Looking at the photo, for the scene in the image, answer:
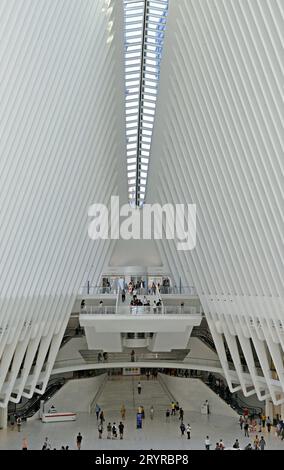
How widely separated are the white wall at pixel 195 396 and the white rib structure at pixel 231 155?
2.08 metres

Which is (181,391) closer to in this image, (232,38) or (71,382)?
(71,382)

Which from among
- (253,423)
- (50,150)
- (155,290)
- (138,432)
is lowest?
(138,432)

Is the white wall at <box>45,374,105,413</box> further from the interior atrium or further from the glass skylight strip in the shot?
the glass skylight strip

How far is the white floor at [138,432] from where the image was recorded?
25.2 metres

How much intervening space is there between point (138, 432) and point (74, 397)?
824 centimetres

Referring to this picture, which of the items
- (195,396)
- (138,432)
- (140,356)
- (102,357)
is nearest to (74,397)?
(102,357)

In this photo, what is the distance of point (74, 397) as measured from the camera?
35062mm

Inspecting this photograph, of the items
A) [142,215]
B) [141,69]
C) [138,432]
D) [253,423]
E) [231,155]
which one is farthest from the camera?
[142,215]

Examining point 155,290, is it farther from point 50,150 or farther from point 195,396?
point 50,150

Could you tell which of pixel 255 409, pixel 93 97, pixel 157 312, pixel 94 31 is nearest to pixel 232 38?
pixel 94 31

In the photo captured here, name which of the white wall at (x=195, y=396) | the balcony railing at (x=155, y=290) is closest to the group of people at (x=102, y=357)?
the white wall at (x=195, y=396)

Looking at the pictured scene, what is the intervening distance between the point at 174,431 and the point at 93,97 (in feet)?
51.6

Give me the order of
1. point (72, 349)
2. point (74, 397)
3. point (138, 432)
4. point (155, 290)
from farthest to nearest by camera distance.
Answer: point (72, 349) < point (74, 397) < point (155, 290) < point (138, 432)

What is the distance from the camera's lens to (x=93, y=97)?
2338 cm
